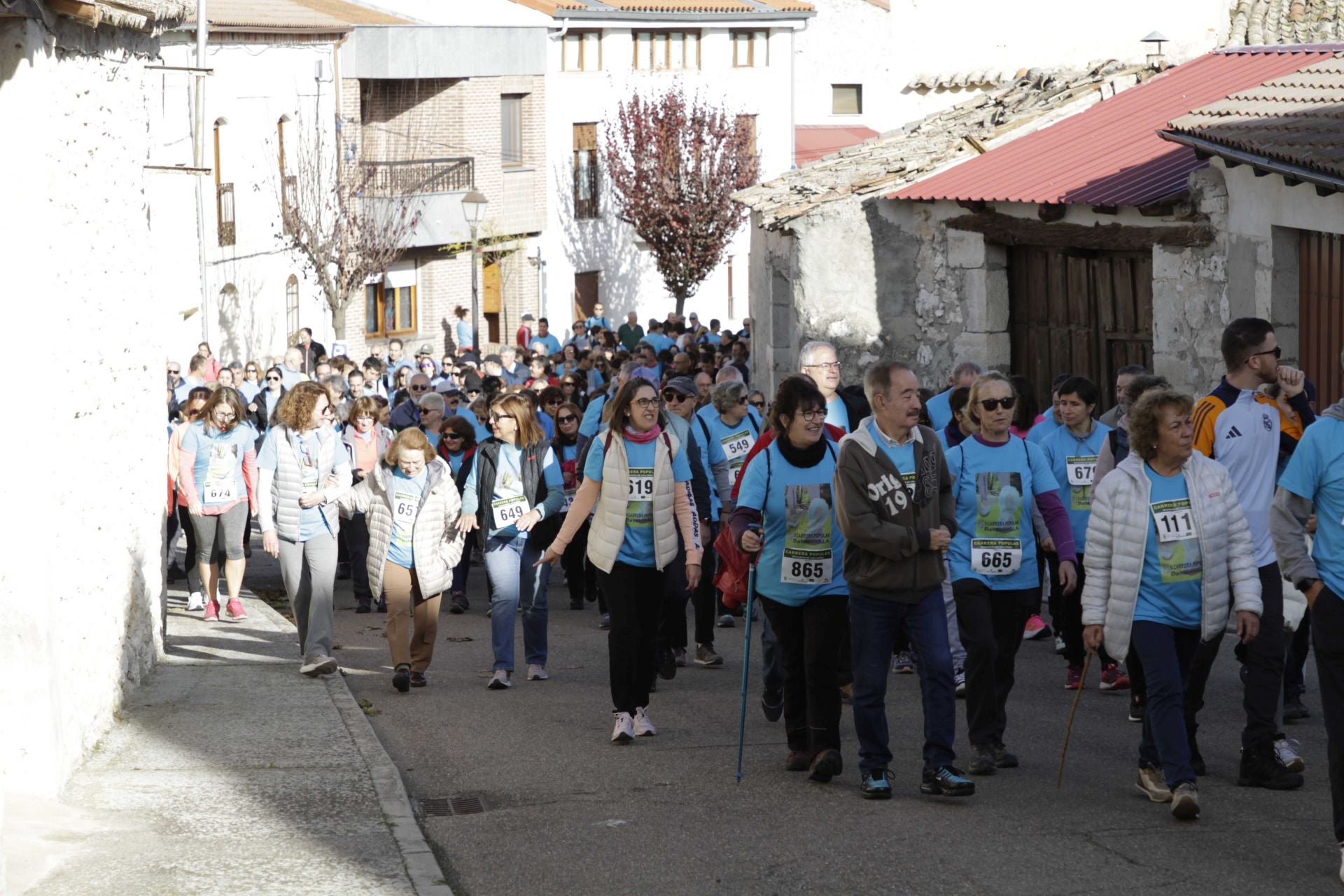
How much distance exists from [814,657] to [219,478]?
265 inches

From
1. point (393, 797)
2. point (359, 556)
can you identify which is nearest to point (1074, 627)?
point (393, 797)

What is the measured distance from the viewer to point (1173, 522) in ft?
22.4

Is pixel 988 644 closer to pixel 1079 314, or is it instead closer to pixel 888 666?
pixel 888 666

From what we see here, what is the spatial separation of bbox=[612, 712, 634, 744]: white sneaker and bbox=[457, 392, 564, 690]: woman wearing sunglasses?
1.75 metres

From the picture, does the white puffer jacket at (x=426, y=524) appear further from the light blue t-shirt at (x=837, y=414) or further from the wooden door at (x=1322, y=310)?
the wooden door at (x=1322, y=310)

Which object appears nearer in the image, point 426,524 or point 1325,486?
point 1325,486

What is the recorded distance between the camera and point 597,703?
9742 mm

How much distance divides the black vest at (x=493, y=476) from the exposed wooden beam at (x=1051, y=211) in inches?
237

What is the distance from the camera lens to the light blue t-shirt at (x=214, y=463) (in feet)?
42.1

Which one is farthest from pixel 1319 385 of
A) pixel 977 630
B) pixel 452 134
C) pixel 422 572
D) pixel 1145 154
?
pixel 452 134

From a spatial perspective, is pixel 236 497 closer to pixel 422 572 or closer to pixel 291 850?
pixel 422 572

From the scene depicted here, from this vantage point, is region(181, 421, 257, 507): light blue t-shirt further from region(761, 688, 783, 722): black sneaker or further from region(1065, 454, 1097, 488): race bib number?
region(1065, 454, 1097, 488): race bib number

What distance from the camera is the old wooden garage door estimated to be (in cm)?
1455

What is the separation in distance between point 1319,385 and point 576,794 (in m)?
6.80
